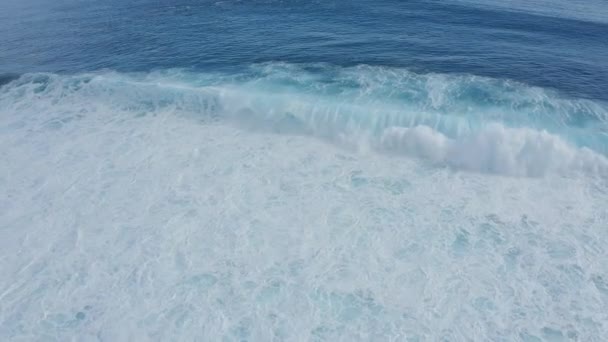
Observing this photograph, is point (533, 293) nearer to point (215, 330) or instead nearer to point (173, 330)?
point (215, 330)

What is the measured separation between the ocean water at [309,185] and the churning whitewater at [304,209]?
10cm

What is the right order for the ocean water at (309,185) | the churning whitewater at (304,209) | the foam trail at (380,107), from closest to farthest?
the churning whitewater at (304,209)
the ocean water at (309,185)
the foam trail at (380,107)

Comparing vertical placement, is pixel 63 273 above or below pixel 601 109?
below

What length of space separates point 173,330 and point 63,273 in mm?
6087

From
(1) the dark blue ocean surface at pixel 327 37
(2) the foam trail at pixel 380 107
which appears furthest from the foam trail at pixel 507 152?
(1) the dark blue ocean surface at pixel 327 37

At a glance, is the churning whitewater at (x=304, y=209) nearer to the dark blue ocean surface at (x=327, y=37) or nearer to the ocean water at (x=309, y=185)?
the ocean water at (x=309, y=185)

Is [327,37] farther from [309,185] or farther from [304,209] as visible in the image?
[304,209]

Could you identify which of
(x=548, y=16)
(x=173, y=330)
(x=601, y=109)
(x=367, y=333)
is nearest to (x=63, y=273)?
(x=173, y=330)

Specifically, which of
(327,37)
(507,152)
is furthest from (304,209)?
(327,37)

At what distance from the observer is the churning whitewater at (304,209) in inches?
672

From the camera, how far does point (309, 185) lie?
77.0 feet

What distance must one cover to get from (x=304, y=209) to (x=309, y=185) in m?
1.93

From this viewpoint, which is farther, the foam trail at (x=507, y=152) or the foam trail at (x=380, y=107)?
the foam trail at (x=380, y=107)

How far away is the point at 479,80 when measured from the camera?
3084 centimetres
